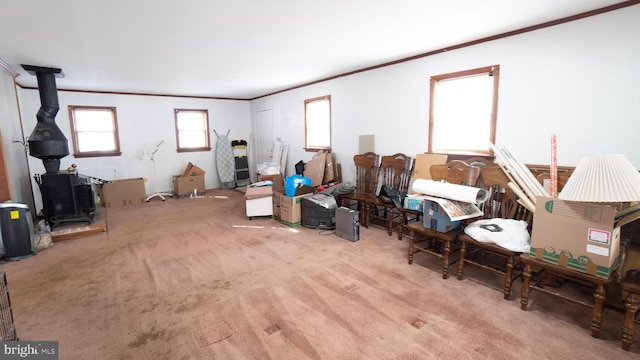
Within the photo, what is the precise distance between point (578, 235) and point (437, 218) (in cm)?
102

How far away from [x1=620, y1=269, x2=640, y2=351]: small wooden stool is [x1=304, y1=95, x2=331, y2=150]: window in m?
4.23

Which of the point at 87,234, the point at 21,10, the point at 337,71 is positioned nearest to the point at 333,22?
the point at 337,71

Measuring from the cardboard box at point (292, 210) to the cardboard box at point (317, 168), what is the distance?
804 mm

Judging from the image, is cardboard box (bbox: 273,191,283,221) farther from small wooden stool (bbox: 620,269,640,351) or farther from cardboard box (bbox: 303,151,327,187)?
small wooden stool (bbox: 620,269,640,351)

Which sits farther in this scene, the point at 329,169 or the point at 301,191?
the point at 329,169

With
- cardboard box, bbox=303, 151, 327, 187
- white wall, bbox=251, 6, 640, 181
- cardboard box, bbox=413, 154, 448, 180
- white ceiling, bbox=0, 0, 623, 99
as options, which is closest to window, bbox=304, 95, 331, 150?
cardboard box, bbox=303, 151, 327, 187

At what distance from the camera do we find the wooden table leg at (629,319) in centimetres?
176

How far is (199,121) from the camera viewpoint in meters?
7.48

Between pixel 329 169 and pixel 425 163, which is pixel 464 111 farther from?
pixel 329 169

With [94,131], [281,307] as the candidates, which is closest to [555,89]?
[281,307]

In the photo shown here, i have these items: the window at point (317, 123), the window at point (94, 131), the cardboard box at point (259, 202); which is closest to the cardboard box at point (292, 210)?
the cardboard box at point (259, 202)

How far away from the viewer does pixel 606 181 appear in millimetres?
1684

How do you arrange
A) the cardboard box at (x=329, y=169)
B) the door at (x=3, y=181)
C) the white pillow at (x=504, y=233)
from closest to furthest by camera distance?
1. the white pillow at (x=504, y=233)
2. the door at (x=3, y=181)
3. the cardboard box at (x=329, y=169)

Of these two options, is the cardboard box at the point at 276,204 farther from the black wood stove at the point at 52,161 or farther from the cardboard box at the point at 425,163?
the black wood stove at the point at 52,161
